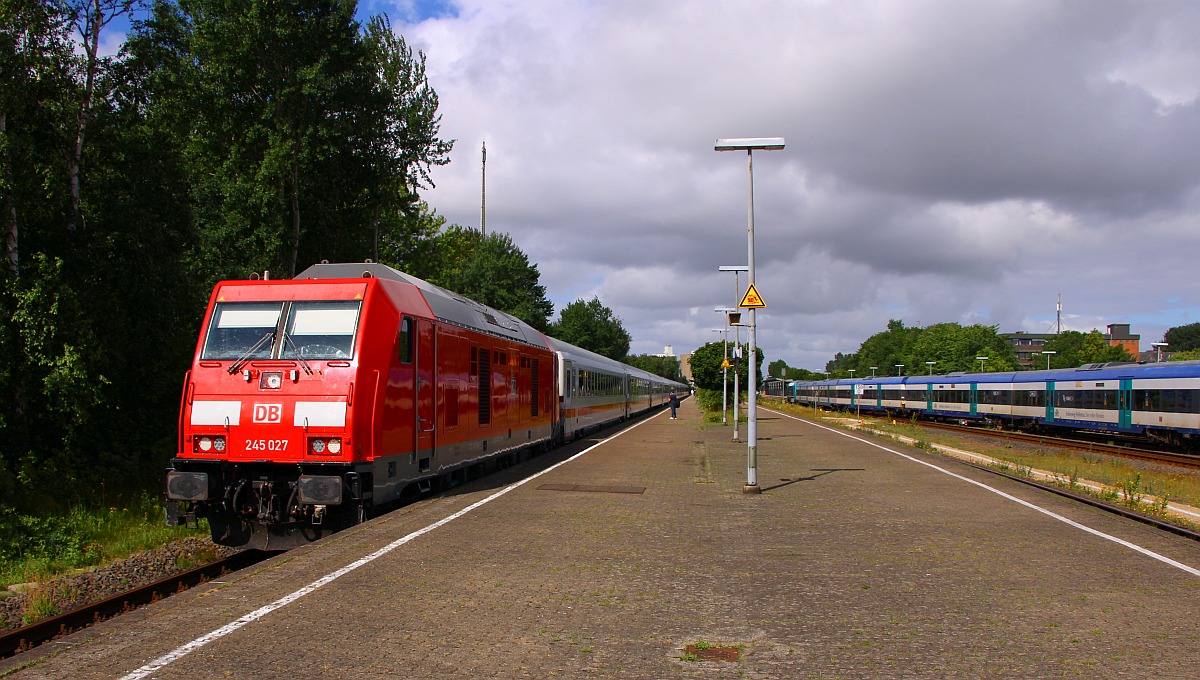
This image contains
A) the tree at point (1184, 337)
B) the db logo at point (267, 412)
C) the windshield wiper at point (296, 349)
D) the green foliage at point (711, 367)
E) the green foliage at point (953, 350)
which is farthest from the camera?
the tree at point (1184, 337)

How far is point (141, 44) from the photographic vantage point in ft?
53.4

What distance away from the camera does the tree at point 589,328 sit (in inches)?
3455

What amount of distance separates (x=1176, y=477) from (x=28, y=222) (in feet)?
78.6

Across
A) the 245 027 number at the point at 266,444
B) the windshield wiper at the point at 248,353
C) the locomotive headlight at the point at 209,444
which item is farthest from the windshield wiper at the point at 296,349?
the locomotive headlight at the point at 209,444

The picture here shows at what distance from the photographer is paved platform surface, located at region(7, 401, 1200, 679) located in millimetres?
5117

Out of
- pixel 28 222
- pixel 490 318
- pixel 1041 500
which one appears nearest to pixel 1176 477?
pixel 1041 500

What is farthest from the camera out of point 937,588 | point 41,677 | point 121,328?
point 121,328

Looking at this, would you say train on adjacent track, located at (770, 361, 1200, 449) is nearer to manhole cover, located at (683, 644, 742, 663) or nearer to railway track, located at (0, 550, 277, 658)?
manhole cover, located at (683, 644, 742, 663)

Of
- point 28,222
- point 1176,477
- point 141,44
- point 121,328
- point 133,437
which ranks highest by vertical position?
point 141,44

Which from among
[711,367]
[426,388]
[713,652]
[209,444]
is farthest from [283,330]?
[711,367]

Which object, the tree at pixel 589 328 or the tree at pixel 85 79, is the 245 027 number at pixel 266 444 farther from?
the tree at pixel 589 328

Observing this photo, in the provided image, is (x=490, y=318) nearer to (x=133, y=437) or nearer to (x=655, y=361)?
(x=133, y=437)

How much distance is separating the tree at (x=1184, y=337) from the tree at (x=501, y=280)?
153680 mm

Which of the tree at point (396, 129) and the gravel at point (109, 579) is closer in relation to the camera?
the gravel at point (109, 579)
